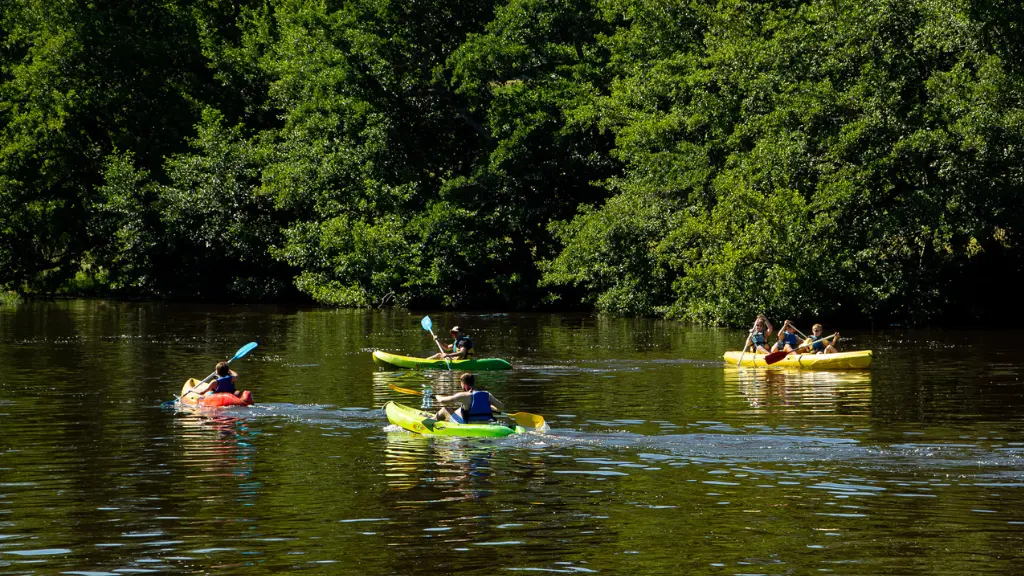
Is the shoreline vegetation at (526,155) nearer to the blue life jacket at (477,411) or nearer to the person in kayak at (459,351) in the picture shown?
the person in kayak at (459,351)

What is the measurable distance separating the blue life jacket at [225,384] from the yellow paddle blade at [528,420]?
6313 mm

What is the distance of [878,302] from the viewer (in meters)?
43.5

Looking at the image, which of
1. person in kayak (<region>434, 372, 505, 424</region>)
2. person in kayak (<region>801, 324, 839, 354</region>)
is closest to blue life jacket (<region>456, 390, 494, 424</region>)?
person in kayak (<region>434, 372, 505, 424</region>)

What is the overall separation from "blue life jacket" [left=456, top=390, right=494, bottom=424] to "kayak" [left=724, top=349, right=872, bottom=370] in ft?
41.9

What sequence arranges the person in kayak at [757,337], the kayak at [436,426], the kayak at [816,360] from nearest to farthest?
the kayak at [436,426], the kayak at [816,360], the person in kayak at [757,337]

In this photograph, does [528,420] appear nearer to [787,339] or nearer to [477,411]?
[477,411]

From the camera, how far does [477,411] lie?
21062mm

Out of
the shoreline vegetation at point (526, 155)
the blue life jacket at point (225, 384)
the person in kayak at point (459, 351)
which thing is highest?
the shoreline vegetation at point (526, 155)

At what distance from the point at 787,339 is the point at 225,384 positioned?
16.2m

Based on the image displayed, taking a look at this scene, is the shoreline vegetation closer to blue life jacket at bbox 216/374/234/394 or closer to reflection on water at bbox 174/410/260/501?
blue life jacket at bbox 216/374/234/394

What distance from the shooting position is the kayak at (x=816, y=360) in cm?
3092

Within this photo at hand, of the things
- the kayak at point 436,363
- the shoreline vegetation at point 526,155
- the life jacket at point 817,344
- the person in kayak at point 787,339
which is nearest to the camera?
the kayak at point 436,363

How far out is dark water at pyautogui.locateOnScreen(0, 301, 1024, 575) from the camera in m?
13.0

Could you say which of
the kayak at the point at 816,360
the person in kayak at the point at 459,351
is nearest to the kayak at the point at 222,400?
the person in kayak at the point at 459,351
